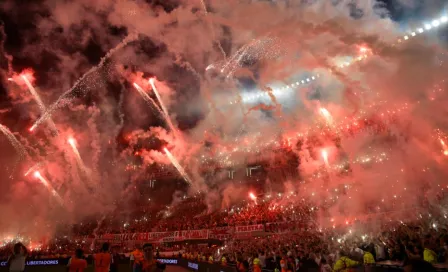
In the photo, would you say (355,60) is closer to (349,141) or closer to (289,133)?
(349,141)

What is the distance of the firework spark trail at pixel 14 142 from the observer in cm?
3328

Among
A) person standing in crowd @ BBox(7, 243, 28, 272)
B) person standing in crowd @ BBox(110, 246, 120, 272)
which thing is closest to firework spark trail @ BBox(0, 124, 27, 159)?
person standing in crowd @ BBox(110, 246, 120, 272)

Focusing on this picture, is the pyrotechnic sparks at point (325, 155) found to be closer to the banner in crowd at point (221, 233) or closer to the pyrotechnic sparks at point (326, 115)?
the pyrotechnic sparks at point (326, 115)

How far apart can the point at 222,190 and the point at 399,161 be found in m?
20.0

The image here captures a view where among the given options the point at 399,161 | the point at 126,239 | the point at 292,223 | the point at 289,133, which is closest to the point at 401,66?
the point at 399,161

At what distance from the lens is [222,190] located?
3338 cm

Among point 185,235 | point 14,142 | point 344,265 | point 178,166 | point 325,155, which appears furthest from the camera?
point 178,166

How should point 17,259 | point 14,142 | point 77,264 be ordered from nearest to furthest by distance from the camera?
point 17,259, point 77,264, point 14,142

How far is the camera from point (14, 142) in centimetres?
3509

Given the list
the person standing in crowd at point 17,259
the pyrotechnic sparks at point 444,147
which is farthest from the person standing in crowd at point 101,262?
the pyrotechnic sparks at point 444,147

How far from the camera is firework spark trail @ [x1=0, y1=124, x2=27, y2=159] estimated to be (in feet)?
109

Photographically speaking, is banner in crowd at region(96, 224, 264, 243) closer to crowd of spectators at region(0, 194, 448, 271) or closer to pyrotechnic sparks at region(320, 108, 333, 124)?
crowd of spectators at region(0, 194, 448, 271)

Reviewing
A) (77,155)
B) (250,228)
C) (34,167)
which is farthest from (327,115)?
(34,167)

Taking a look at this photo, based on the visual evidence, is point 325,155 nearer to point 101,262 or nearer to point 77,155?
point 101,262
